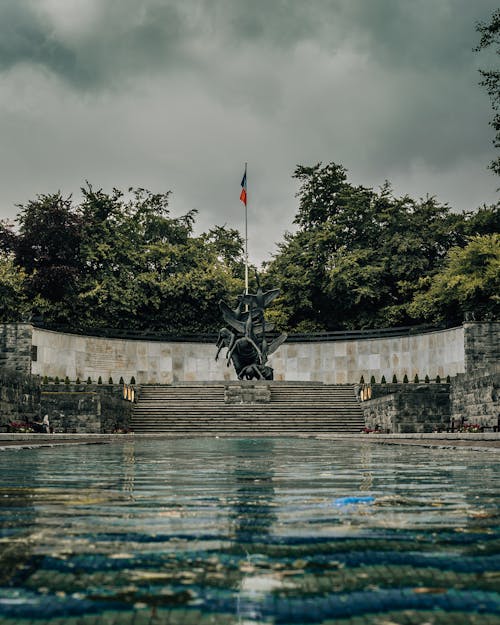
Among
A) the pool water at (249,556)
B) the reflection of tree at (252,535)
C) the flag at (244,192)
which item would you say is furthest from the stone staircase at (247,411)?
the pool water at (249,556)

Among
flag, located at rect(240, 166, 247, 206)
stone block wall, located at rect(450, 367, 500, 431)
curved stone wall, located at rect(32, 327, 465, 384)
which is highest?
flag, located at rect(240, 166, 247, 206)

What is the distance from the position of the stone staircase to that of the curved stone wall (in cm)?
736

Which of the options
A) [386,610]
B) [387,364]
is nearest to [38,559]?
[386,610]

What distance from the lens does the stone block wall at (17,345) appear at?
42.4 metres

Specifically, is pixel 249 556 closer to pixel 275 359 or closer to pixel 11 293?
pixel 11 293

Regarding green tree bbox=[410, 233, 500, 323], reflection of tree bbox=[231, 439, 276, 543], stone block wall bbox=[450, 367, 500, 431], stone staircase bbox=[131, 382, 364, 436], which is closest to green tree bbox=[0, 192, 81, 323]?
stone staircase bbox=[131, 382, 364, 436]

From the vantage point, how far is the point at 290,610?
6.47 feet

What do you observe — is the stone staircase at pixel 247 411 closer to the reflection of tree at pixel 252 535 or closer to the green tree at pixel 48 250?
the green tree at pixel 48 250

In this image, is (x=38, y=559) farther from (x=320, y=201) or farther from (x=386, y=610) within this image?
(x=320, y=201)

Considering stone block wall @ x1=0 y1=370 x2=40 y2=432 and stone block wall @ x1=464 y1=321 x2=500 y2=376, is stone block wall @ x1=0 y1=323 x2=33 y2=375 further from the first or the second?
stone block wall @ x1=464 y1=321 x2=500 y2=376

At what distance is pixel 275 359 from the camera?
174ft

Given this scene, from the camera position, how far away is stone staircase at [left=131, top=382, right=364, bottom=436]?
34281 millimetres

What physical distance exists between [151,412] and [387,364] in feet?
63.4

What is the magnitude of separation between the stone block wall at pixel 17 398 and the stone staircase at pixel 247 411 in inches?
251
